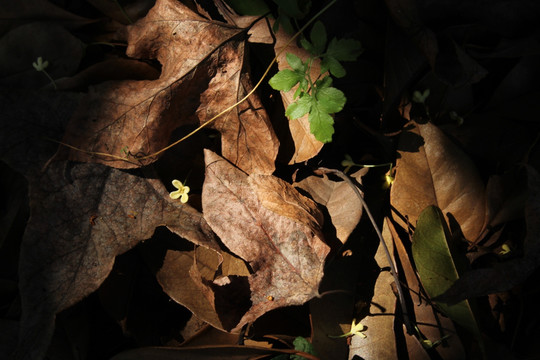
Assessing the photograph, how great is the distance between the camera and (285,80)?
178 centimetres

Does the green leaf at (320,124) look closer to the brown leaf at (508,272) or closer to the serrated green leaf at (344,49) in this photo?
the serrated green leaf at (344,49)

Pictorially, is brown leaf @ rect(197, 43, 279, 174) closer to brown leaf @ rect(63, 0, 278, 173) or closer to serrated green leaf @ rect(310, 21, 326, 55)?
brown leaf @ rect(63, 0, 278, 173)

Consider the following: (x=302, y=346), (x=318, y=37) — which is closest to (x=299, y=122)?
(x=318, y=37)

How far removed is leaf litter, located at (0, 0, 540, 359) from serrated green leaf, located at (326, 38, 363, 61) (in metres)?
0.10

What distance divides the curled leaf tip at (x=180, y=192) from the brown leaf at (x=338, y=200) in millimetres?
517

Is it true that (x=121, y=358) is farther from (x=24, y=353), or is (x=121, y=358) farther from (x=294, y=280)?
(x=294, y=280)

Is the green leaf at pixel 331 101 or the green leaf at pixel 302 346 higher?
the green leaf at pixel 331 101

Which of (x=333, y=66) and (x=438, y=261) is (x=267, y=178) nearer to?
(x=333, y=66)

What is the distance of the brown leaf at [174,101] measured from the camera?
5.87ft

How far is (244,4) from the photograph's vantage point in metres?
1.90

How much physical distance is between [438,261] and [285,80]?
1018mm

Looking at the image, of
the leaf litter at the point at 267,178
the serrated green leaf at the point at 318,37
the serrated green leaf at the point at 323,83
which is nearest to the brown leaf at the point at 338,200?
the leaf litter at the point at 267,178

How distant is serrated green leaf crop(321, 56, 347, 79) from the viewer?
176cm

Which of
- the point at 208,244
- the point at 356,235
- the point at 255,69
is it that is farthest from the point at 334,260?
the point at 255,69
